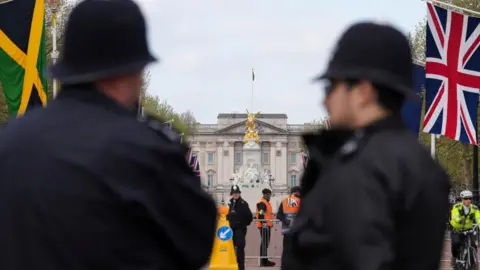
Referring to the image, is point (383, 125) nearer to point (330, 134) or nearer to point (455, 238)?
point (330, 134)

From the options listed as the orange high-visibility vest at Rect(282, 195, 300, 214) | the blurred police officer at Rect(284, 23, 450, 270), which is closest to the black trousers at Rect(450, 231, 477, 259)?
the orange high-visibility vest at Rect(282, 195, 300, 214)

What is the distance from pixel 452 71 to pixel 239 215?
6.71m

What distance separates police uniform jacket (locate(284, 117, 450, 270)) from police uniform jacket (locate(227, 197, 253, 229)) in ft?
56.1

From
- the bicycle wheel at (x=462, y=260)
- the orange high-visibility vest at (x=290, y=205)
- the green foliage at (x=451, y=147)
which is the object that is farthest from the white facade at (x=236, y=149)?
the bicycle wheel at (x=462, y=260)

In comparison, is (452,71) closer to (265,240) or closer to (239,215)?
(239,215)

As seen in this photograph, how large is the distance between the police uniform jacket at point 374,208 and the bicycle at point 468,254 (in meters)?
15.0

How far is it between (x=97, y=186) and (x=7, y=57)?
13.6m

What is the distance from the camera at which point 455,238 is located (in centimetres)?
1800

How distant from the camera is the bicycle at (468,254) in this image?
1789cm

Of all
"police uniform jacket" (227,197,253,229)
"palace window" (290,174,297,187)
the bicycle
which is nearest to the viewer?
the bicycle

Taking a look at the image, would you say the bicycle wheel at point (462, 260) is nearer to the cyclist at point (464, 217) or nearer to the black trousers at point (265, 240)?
the cyclist at point (464, 217)

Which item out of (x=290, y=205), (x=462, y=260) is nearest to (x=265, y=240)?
(x=290, y=205)

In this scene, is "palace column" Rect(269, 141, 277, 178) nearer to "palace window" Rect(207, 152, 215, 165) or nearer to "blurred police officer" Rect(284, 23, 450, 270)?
"palace window" Rect(207, 152, 215, 165)

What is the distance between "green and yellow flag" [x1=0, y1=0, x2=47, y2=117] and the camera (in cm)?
1611
